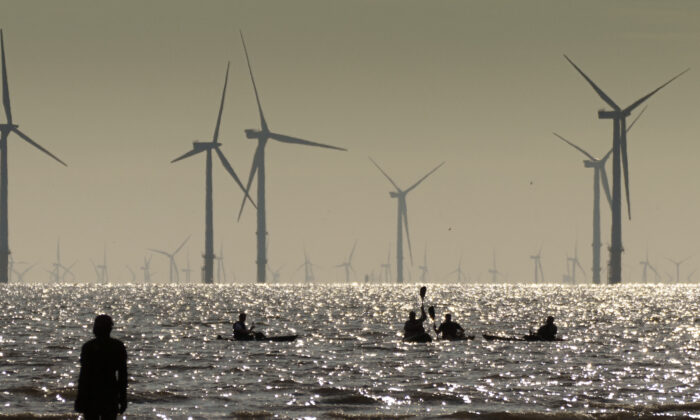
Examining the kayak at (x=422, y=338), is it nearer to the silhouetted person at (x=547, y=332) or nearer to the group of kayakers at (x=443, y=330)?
the group of kayakers at (x=443, y=330)

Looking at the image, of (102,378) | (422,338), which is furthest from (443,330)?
(102,378)

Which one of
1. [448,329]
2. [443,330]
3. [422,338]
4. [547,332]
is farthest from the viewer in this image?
[547,332]

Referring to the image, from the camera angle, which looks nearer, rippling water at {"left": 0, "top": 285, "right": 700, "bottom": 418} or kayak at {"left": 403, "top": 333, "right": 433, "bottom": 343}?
rippling water at {"left": 0, "top": 285, "right": 700, "bottom": 418}

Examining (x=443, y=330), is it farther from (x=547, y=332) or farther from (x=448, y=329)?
(x=547, y=332)

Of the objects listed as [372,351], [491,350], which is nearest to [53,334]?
[372,351]

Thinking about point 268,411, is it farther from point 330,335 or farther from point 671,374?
point 330,335

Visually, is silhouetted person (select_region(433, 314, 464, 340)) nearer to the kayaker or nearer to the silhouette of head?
the kayaker

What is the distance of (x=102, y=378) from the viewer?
24.3 m

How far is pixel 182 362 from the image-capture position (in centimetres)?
5800

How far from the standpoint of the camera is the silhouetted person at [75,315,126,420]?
2419 centimetres

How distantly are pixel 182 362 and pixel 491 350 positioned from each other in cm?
1678

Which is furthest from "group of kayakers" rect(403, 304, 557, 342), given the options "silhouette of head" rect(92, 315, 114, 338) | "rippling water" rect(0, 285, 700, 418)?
"silhouette of head" rect(92, 315, 114, 338)

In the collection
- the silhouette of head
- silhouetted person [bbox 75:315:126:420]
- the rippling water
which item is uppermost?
the silhouette of head

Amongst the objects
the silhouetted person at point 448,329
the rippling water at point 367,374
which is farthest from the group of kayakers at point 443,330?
the rippling water at point 367,374
